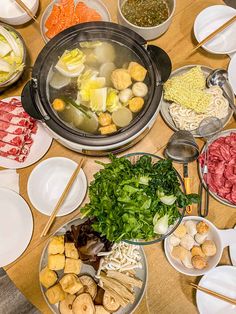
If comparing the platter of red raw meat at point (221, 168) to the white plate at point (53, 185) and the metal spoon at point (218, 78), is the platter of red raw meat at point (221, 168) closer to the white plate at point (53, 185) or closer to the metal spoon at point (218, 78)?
the metal spoon at point (218, 78)

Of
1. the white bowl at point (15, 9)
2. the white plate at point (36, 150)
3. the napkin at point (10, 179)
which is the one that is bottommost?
the napkin at point (10, 179)

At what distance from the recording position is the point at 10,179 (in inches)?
90.2

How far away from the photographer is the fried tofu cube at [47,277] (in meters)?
2.11

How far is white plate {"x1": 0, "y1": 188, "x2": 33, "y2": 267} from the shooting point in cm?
218

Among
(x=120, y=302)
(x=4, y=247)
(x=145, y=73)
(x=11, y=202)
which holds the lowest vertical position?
(x=120, y=302)

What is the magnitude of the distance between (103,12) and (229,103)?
99 cm

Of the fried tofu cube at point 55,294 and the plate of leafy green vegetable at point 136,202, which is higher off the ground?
the plate of leafy green vegetable at point 136,202

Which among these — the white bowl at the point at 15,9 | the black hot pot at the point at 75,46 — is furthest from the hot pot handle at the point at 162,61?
the white bowl at the point at 15,9

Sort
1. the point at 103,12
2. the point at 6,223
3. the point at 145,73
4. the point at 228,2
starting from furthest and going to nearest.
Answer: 1. the point at 228,2
2. the point at 103,12
3. the point at 6,223
4. the point at 145,73

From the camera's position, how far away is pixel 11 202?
2.28 meters

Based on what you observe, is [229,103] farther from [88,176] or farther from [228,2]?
[228,2]

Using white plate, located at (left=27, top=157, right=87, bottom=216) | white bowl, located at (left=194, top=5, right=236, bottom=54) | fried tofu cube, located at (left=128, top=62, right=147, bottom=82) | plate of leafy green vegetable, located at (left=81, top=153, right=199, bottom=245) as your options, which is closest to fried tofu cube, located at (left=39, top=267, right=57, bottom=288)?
white plate, located at (left=27, top=157, right=87, bottom=216)

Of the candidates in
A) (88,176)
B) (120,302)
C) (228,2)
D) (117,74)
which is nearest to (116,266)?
(120,302)

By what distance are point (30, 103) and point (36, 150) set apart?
0.40 meters
